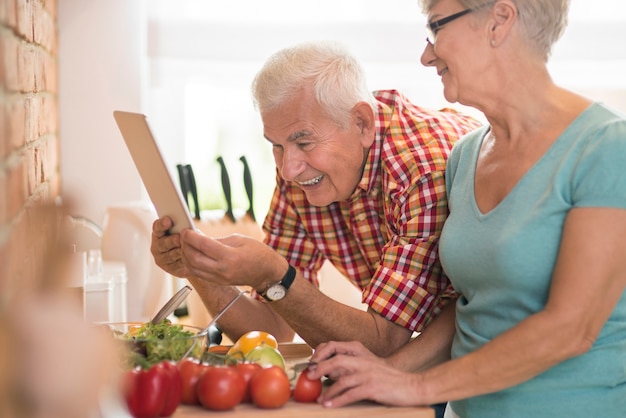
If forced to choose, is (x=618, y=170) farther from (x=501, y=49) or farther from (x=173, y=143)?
(x=173, y=143)

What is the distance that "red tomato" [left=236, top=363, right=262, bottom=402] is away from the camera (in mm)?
1182

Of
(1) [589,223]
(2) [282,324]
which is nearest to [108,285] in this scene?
(2) [282,324]

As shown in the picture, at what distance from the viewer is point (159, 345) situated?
1.23m

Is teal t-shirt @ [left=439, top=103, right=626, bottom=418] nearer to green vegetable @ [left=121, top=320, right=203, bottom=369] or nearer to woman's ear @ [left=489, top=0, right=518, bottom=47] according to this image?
woman's ear @ [left=489, top=0, right=518, bottom=47]

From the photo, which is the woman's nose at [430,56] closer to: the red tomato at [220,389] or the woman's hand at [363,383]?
the woman's hand at [363,383]

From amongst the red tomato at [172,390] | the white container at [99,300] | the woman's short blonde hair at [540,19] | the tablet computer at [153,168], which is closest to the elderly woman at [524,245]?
the woman's short blonde hair at [540,19]

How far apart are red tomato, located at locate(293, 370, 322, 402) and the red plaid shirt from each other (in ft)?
1.21

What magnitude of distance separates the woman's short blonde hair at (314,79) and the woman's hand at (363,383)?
22.6 inches

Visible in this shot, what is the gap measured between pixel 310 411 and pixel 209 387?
0.15 m

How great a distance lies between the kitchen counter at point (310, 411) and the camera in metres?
1.14

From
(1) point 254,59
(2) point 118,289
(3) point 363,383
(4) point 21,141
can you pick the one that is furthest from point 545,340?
(1) point 254,59

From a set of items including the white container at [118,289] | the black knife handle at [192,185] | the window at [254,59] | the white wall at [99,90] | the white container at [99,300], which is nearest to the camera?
the white container at [99,300]

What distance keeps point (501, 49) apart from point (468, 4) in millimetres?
93

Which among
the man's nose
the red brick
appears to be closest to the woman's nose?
the man's nose
